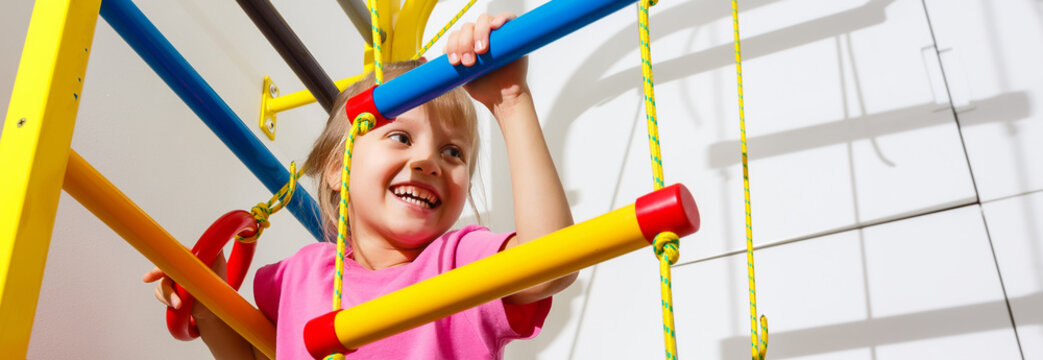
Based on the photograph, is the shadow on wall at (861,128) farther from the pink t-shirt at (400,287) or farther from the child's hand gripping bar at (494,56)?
the child's hand gripping bar at (494,56)

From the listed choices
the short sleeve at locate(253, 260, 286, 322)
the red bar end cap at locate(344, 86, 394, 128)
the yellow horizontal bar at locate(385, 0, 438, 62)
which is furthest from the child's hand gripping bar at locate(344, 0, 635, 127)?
the yellow horizontal bar at locate(385, 0, 438, 62)

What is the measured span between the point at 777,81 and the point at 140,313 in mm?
846

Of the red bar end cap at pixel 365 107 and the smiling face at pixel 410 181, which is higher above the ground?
the smiling face at pixel 410 181

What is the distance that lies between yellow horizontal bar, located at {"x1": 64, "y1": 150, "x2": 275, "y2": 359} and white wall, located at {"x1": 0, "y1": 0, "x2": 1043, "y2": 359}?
190mm

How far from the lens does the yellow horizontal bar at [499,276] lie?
43 cm

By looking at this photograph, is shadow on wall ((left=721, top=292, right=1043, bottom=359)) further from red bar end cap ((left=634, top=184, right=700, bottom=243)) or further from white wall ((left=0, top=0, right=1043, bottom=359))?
red bar end cap ((left=634, top=184, right=700, bottom=243))

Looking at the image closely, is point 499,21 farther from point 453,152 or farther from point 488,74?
point 453,152

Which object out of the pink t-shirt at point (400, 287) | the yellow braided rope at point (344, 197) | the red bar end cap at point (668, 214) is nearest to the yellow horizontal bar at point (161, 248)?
the pink t-shirt at point (400, 287)

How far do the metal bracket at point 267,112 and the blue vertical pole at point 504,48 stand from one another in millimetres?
609

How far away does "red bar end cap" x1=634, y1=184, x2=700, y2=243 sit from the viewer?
419mm

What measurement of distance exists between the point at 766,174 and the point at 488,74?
23.4 inches

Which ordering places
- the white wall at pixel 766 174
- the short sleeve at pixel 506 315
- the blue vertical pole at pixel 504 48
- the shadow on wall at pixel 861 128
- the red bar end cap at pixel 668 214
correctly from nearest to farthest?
the red bar end cap at pixel 668 214 → the blue vertical pole at pixel 504 48 → the short sleeve at pixel 506 315 → the white wall at pixel 766 174 → the shadow on wall at pixel 861 128

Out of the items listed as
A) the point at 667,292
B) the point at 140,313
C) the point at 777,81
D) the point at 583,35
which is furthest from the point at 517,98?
the point at 583,35

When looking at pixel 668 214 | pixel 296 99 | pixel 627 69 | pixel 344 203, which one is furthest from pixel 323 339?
pixel 627 69
